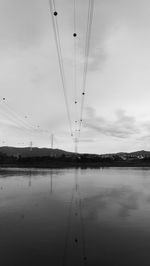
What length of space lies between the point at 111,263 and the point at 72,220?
29.3 feet

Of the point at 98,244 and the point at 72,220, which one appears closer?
the point at 98,244

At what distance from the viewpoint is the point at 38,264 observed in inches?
473

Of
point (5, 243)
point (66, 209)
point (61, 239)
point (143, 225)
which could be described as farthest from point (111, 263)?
point (66, 209)

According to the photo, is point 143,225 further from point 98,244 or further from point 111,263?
point 111,263

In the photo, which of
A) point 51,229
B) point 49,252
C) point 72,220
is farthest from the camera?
point 72,220

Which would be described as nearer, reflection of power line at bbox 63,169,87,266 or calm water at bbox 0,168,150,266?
calm water at bbox 0,168,150,266

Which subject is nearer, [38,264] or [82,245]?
[38,264]

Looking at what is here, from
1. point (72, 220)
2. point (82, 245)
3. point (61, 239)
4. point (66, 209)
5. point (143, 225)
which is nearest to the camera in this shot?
point (82, 245)

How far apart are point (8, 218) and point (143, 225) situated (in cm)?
1093

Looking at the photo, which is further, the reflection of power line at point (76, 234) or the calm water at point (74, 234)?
the reflection of power line at point (76, 234)

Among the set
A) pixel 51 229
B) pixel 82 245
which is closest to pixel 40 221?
pixel 51 229

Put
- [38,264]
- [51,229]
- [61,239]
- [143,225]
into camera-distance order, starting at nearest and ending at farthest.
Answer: [38,264]
[61,239]
[51,229]
[143,225]

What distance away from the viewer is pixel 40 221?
20.2 meters

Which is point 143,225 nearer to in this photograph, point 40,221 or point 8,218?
point 40,221
